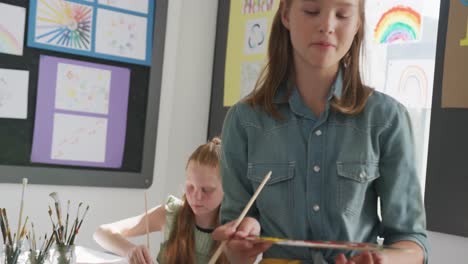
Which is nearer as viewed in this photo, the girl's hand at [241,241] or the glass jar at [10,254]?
the girl's hand at [241,241]

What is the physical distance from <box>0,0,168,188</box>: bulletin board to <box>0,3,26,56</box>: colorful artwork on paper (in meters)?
0.01

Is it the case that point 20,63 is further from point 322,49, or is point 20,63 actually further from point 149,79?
point 322,49

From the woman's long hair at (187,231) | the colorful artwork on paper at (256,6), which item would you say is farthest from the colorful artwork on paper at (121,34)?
the woman's long hair at (187,231)

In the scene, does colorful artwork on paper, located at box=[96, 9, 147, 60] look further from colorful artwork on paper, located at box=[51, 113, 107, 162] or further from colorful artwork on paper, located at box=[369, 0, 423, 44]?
colorful artwork on paper, located at box=[369, 0, 423, 44]

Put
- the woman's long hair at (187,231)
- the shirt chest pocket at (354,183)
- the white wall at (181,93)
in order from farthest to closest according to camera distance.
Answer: the white wall at (181,93) < the woman's long hair at (187,231) < the shirt chest pocket at (354,183)

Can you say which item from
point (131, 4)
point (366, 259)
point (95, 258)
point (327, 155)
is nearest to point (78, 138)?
point (131, 4)

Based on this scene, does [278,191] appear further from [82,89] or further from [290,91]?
[82,89]

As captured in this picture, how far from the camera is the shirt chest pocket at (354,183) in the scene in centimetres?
102

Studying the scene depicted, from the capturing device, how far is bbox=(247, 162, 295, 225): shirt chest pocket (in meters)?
1.05

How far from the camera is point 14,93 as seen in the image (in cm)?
258

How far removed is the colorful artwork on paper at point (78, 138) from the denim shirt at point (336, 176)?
182cm

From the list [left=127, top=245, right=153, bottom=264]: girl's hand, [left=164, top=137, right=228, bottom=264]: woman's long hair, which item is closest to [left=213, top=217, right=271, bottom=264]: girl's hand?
[left=127, top=245, right=153, bottom=264]: girl's hand

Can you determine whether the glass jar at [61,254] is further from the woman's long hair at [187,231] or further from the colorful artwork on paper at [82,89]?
the colorful artwork on paper at [82,89]

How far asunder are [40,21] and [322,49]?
194 centimetres
